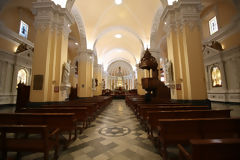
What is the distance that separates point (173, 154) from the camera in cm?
191

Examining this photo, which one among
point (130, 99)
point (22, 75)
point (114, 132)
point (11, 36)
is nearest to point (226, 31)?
point (130, 99)

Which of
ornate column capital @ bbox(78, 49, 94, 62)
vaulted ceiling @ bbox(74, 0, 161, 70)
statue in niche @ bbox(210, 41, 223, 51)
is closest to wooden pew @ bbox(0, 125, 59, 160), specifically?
ornate column capital @ bbox(78, 49, 94, 62)

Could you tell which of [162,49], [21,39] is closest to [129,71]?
[162,49]

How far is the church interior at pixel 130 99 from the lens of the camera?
167 centimetres

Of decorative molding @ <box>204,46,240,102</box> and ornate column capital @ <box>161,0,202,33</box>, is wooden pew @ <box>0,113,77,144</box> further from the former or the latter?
decorative molding @ <box>204,46,240,102</box>

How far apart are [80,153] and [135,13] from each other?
10.4 m

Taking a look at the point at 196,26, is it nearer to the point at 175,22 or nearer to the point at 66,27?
the point at 175,22

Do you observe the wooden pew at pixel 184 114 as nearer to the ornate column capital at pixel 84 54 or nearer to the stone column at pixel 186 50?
the stone column at pixel 186 50

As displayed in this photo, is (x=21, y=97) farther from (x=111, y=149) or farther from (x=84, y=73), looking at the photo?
(x=111, y=149)

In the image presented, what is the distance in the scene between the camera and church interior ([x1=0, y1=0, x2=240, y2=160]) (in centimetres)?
167

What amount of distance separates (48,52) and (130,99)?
526 cm

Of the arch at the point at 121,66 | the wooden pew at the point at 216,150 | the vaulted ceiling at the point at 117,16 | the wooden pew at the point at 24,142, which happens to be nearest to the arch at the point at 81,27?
the vaulted ceiling at the point at 117,16

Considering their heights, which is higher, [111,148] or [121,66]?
[121,66]

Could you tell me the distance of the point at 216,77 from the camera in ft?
28.5
